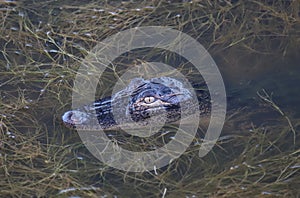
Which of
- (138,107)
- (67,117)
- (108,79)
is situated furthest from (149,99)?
(67,117)

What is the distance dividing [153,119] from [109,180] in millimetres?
795

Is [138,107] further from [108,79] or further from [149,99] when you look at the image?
[108,79]

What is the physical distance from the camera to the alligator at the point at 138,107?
174 inches

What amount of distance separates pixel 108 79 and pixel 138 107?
1.91 feet

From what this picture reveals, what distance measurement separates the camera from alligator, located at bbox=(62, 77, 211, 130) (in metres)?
4.41

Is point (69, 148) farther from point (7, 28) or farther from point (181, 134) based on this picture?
point (7, 28)

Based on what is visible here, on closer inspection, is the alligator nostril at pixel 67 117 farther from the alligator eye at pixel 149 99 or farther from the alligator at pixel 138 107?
the alligator eye at pixel 149 99

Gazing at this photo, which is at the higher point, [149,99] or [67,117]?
[149,99]

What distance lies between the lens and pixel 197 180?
3936 millimetres

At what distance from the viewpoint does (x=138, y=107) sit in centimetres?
445

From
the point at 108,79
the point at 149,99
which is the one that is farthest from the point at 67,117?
the point at 149,99

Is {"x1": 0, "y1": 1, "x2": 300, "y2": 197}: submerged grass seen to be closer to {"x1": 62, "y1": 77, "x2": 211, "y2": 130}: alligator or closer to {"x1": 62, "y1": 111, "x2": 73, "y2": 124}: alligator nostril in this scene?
{"x1": 62, "y1": 111, "x2": 73, "y2": 124}: alligator nostril

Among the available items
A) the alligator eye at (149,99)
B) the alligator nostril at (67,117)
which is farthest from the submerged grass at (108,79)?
the alligator eye at (149,99)

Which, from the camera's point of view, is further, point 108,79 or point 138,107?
point 108,79
